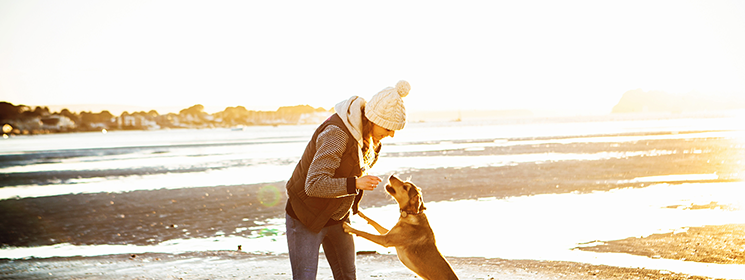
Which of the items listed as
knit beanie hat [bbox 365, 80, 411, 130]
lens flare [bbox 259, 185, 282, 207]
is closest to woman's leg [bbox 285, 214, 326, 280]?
knit beanie hat [bbox 365, 80, 411, 130]

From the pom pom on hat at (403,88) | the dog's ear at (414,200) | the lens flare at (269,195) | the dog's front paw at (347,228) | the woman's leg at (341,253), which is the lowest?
the lens flare at (269,195)

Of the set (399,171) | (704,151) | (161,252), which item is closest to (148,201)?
(161,252)

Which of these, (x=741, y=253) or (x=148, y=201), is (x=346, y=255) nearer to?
(x=741, y=253)

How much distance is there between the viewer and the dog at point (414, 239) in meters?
4.56

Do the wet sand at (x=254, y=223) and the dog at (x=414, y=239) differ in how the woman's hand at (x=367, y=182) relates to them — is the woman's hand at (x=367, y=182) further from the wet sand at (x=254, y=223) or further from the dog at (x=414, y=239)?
the wet sand at (x=254, y=223)

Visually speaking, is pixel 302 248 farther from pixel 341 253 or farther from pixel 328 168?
pixel 328 168

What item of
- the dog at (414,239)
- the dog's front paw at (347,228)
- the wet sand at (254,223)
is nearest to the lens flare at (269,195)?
the wet sand at (254,223)

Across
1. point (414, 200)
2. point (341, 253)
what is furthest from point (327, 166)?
point (414, 200)

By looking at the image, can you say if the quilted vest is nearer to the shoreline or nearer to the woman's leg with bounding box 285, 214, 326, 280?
the woman's leg with bounding box 285, 214, 326, 280

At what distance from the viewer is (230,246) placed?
9.63m

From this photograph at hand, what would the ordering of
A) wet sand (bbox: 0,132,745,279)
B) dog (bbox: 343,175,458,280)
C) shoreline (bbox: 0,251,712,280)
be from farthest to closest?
wet sand (bbox: 0,132,745,279) < shoreline (bbox: 0,251,712,280) < dog (bbox: 343,175,458,280)

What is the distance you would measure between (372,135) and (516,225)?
7.30 m

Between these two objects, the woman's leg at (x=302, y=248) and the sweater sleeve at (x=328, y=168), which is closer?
the sweater sleeve at (x=328, y=168)

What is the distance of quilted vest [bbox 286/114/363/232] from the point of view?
151 inches
